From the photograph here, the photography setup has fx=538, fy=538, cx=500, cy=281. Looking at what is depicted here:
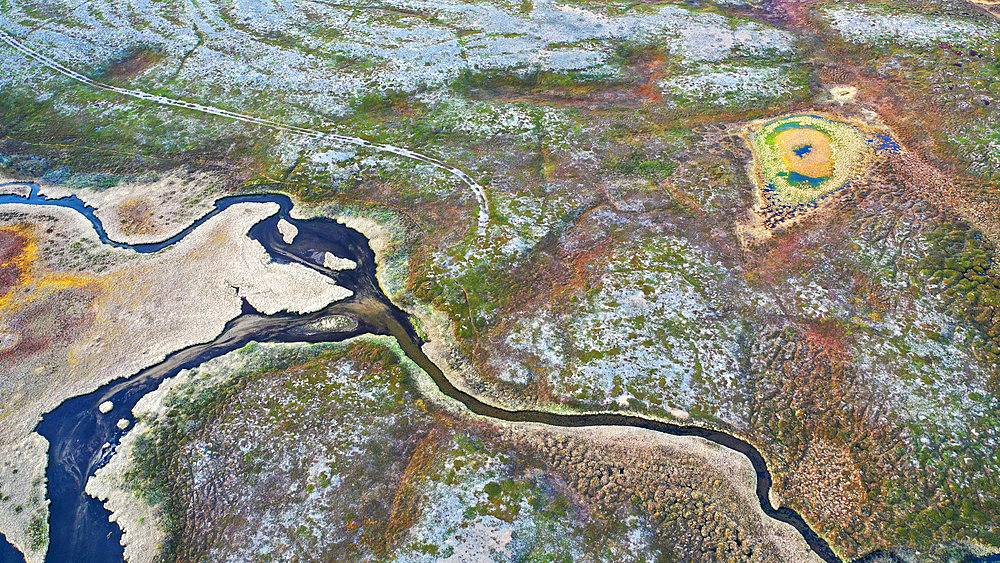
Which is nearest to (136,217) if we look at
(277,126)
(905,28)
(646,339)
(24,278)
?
(24,278)

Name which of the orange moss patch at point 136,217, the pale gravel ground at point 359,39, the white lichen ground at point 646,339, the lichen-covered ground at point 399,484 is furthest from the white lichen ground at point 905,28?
the orange moss patch at point 136,217

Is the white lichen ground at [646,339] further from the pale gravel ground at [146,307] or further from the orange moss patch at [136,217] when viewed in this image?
the orange moss patch at [136,217]

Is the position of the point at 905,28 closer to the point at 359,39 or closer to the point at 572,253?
the point at 572,253

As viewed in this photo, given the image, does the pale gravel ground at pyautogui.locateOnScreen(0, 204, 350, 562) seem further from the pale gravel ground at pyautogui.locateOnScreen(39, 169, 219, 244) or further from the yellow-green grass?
the yellow-green grass

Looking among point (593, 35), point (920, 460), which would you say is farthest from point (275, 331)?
point (593, 35)

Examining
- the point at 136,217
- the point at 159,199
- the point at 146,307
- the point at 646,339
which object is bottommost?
the point at 146,307

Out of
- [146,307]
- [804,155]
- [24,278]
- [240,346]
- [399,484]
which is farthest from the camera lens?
[804,155]
